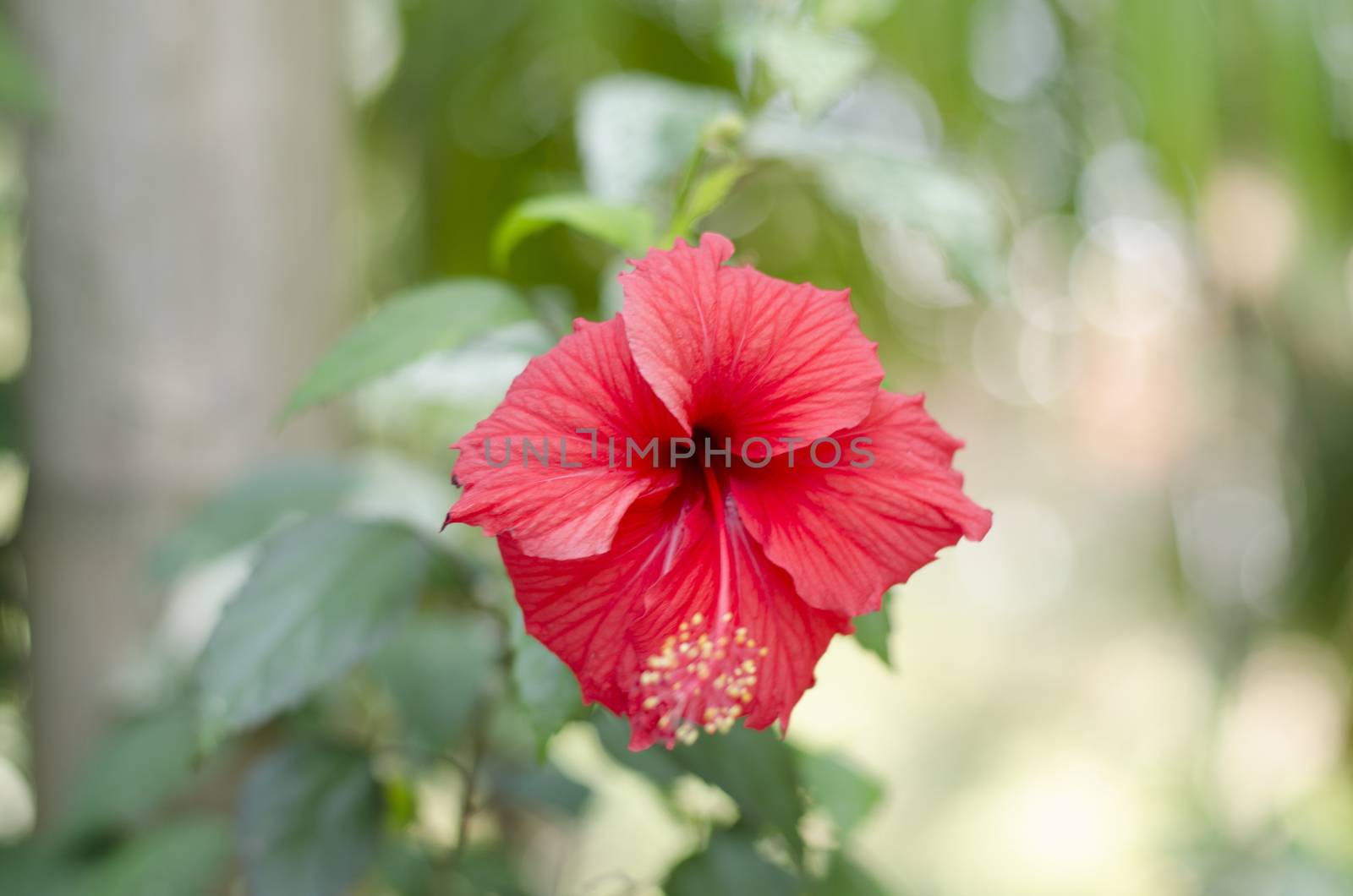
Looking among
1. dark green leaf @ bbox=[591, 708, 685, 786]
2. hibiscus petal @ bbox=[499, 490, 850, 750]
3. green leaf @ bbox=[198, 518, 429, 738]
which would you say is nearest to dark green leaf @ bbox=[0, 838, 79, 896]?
green leaf @ bbox=[198, 518, 429, 738]

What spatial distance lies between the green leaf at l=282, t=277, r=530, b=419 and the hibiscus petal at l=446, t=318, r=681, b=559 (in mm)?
133

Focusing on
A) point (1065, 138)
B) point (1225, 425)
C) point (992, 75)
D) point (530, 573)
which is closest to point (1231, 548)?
point (1225, 425)

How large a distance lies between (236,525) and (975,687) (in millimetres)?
3295

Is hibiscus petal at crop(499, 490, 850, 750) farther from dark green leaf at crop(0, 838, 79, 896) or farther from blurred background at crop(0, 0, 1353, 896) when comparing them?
dark green leaf at crop(0, 838, 79, 896)

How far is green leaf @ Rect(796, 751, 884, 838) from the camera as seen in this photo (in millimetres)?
643

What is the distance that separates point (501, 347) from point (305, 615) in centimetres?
19

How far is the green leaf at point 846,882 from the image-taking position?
0.62 metres

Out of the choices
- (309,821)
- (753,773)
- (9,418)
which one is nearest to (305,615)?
(309,821)

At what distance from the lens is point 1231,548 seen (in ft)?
9.50

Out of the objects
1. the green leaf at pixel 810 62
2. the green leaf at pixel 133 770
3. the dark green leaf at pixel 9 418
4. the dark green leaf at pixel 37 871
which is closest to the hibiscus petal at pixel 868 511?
the green leaf at pixel 810 62

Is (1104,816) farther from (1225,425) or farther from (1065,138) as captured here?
(1065,138)

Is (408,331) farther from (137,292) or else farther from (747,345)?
(137,292)

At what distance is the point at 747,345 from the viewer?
0.39 m

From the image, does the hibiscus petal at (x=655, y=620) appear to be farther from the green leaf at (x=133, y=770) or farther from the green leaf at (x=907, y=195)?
the green leaf at (x=133, y=770)
